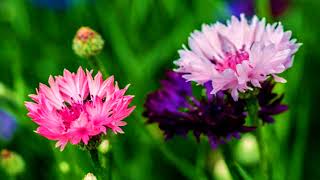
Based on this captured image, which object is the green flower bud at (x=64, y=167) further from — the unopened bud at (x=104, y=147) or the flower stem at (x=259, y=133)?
the flower stem at (x=259, y=133)

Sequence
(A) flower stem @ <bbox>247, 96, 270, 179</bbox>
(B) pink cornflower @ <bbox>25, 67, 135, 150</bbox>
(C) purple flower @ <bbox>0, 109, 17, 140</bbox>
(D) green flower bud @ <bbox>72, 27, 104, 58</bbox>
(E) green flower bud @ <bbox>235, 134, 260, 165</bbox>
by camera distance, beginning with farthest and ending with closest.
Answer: (C) purple flower @ <bbox>0, 109, 17, 140</bbox> → (E) green flower bud @ <bbox>235, 134, 260, 165</bbox> → (D) green flower bud @ <bbox>72, 27, 104, 58</bbox> → (A) flower stem @ <bbox>247, 96, 270, 179</bbox> → (B) pink cornflower @ <bbox>25, 67, 135, 150</bbox>

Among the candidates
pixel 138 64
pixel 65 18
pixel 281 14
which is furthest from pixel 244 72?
pixel 281 14

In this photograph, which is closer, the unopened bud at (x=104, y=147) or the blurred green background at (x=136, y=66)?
the unopened bud at (x=104, y=147)

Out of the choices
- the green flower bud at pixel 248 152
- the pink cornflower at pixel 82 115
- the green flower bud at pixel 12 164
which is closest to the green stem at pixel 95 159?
the pink cornflower at pixel 82 115

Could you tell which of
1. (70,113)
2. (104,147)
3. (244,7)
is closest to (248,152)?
(104,147)

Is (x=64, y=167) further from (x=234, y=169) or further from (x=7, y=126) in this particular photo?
(x=7, y=126)


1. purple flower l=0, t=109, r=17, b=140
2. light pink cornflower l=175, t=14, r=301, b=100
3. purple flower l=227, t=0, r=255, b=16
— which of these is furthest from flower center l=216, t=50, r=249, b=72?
purple flower l=227, t=0, r=255, b=16

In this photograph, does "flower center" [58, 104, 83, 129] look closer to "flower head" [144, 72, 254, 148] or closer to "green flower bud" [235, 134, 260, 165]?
"flower head" [144, 72, 254, 148]
